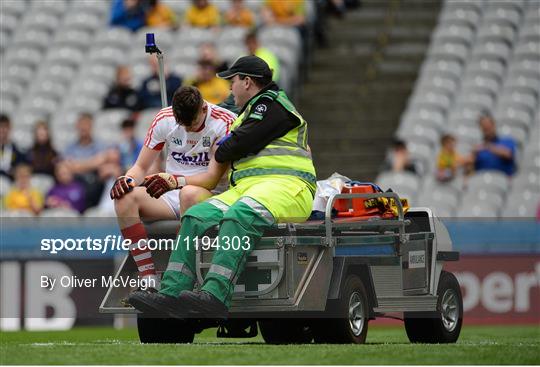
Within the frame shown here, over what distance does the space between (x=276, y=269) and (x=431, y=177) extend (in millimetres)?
8142

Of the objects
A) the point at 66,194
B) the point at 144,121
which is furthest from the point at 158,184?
the point at 144,121

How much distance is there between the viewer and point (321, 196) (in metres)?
10.0

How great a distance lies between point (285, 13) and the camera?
1973 centimetres

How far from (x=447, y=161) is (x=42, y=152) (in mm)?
4945

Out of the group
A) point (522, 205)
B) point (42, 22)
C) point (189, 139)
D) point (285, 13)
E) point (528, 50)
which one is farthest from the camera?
point (42, 22)

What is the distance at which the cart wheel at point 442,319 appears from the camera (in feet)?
33.9

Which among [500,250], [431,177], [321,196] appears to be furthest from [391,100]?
[321,196]

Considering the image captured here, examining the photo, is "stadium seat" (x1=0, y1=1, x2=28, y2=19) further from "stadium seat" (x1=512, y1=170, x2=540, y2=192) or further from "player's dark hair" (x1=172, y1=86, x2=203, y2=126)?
"player's dark hair" (x1=172, y1=86, x2=203, y2=126)

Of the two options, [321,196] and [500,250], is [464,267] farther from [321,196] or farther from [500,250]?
[321,196]

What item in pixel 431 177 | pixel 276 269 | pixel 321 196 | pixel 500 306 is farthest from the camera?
pixel 431 177

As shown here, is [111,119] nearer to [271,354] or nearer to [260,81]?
[260,81]

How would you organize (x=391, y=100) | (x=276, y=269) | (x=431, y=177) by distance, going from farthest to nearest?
(x=391, y=100) → (x=431, y=177) → (x=276, y=269)

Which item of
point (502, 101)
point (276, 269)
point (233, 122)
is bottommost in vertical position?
point (502, 101)

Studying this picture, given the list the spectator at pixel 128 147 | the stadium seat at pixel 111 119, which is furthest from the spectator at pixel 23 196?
the stadium seat at pixel 111 119
